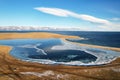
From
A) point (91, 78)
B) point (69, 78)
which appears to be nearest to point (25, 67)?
point (69, 78)

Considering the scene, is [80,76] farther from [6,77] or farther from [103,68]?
[6,77]

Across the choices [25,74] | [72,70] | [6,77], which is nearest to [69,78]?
[72,70]

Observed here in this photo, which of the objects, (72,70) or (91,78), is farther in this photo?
(72,70)

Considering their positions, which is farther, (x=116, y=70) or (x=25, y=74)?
(x=116, y=70)

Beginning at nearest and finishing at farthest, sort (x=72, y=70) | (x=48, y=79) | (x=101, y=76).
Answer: (x=48, y=79) < (x=101, y=76) < (x=72, y=70)

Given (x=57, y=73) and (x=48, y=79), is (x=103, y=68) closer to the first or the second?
(x=57, y=73)

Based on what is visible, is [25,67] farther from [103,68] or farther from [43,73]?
[103,68]

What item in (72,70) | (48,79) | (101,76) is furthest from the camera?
(72,70)

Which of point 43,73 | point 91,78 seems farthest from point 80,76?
point 43,73
